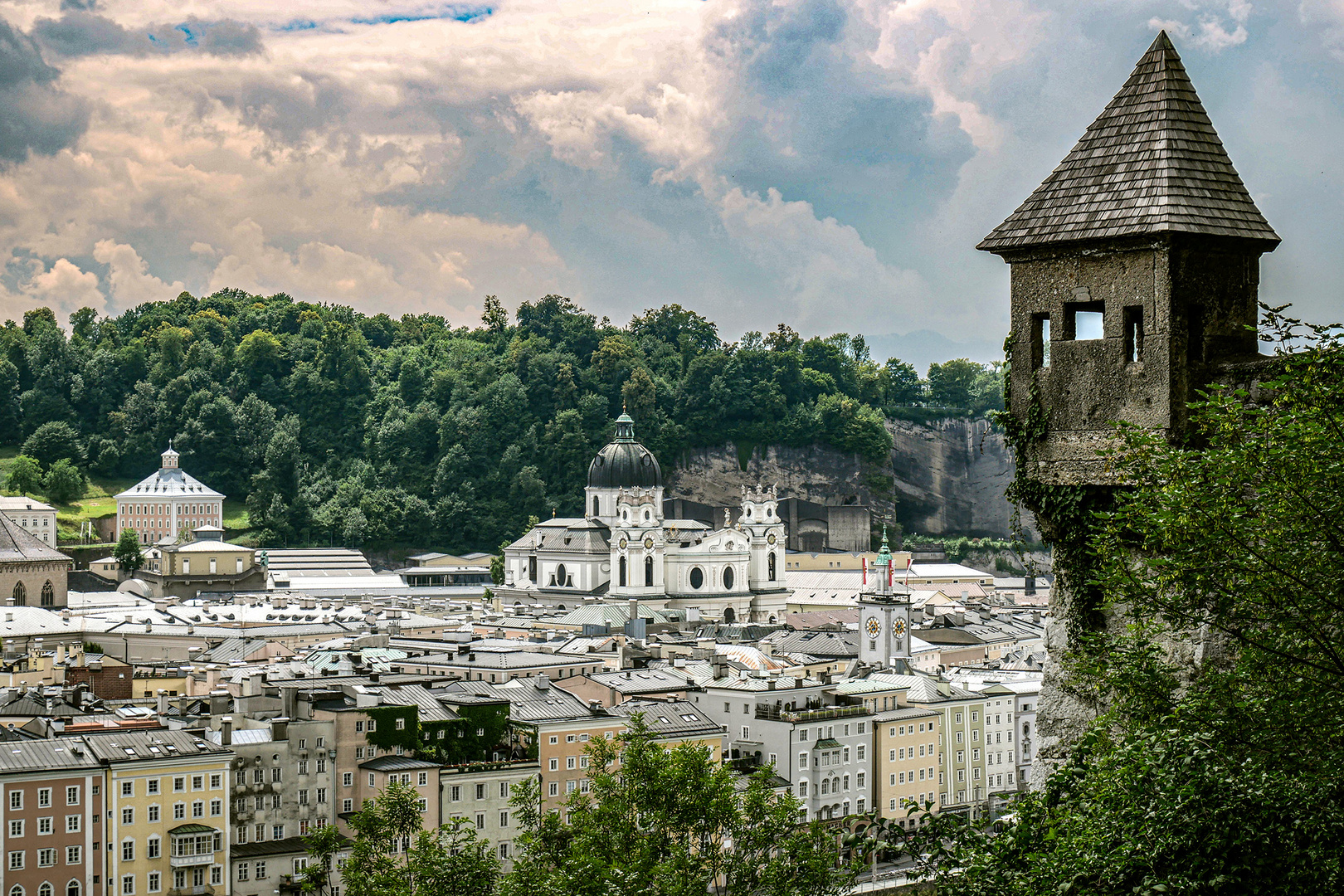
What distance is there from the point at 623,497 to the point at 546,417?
3382 cm

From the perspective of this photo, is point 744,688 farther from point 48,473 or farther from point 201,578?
point 48,473

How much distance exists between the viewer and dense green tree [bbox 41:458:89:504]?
130m

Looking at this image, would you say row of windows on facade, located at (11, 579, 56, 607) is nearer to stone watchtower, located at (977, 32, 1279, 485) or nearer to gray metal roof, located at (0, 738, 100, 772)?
gray metal roof, located at (0, 738, 100, 772)

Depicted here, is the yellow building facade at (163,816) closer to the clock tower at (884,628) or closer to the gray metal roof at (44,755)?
the gray metal roof at (44,755)

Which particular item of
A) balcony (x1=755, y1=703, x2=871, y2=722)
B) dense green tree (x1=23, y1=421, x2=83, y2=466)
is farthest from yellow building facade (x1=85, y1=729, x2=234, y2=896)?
dense green tree (x1=23, y1=421, x2=83, y2=466)

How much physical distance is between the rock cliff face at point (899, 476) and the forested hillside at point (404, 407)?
1.66 meters

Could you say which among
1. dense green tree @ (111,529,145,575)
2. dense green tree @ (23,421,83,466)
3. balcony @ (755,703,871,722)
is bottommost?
balcony @ (755,703,871,722)

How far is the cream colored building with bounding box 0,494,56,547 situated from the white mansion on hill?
7494mm

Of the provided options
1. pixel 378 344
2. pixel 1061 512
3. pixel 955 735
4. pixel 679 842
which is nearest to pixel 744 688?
pixel 955 735

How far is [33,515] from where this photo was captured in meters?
118

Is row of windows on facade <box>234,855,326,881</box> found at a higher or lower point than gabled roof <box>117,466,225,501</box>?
lower

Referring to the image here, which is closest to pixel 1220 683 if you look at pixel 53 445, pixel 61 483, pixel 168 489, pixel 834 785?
pixel 834 785

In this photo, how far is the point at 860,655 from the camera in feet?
256

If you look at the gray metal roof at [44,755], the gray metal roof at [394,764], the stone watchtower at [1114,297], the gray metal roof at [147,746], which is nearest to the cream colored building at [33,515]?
the gray metal roof at [394,764]
